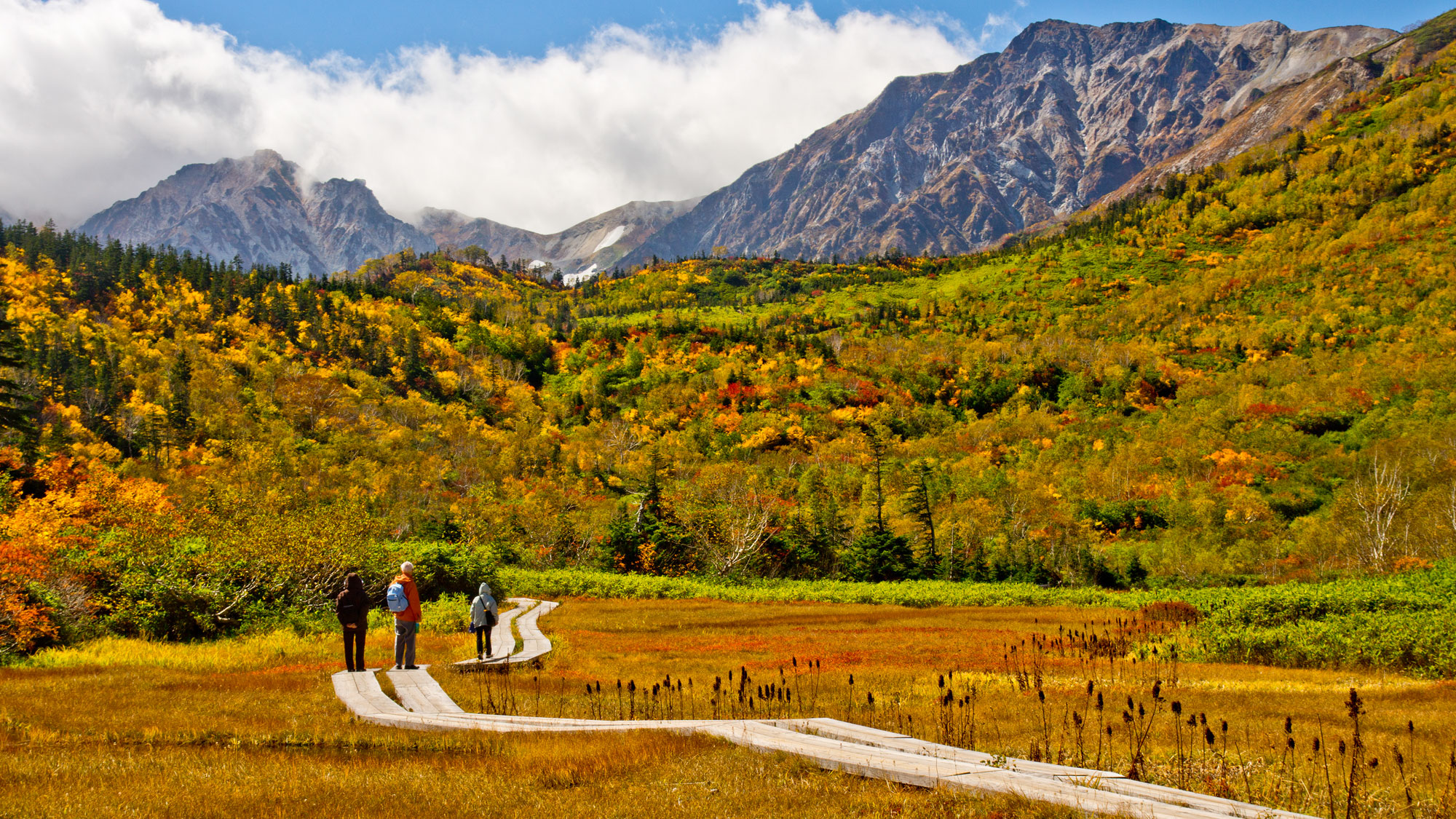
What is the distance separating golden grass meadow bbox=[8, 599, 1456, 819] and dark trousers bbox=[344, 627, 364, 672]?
968 mm

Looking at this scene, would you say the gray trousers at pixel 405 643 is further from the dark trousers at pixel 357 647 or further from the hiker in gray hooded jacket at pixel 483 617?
the hiker in gray hooded jacket at pixel 483 617

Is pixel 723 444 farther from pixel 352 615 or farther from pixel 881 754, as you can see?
pixel 881 754

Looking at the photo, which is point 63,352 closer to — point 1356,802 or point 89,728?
point 89,728

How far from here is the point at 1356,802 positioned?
298 inches

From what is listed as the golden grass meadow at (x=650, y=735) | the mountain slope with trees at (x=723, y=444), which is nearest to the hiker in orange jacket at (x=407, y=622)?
the golden grass meadow at (x=650, y=735)

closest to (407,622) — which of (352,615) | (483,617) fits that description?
(352,615)

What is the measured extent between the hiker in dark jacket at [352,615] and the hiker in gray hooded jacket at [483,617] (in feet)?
9.72

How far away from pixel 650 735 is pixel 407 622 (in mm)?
9708

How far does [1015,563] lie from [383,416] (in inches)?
4539

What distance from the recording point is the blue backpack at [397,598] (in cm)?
1677

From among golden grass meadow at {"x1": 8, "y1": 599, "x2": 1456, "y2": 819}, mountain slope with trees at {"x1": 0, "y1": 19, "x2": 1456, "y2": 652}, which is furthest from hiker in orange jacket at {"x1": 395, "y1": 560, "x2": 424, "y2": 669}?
mountain slope with trees at {"x1": 0, "y1": 19, "x2": 1456, "y2": 652}

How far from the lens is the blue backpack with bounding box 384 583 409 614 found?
16.8 meters

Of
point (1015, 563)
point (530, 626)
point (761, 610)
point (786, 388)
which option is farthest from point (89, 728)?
point (786, 388)

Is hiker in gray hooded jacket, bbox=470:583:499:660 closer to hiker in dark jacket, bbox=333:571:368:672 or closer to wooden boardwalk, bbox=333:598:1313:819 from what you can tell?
hiker in dark jacket, bbox=333:571:368:672
